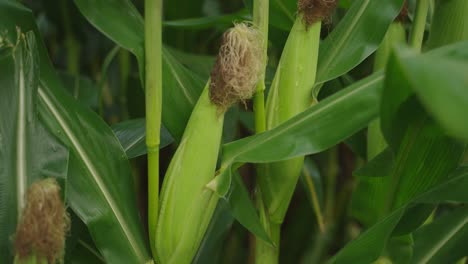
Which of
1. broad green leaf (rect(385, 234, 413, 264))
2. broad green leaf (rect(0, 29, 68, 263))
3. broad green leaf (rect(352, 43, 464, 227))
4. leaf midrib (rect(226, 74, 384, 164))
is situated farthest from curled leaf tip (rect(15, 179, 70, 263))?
broad green leaf (rect(385, 234, 413, 264))

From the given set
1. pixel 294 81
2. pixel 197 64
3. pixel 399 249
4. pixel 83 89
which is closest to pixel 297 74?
pixel 294 81

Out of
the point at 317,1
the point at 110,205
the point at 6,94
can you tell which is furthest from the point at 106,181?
the point at 317,1

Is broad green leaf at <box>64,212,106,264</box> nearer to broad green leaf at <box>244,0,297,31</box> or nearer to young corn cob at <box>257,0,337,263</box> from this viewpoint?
young corn cob at <box>257,0,337,263</box>

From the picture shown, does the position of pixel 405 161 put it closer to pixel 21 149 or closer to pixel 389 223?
pixel 389 223

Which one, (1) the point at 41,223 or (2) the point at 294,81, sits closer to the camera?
(1) the point at 41,223

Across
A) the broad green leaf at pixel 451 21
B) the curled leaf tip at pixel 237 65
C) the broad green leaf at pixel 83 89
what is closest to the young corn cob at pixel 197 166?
the curled leaf tip at pixel 237 65
